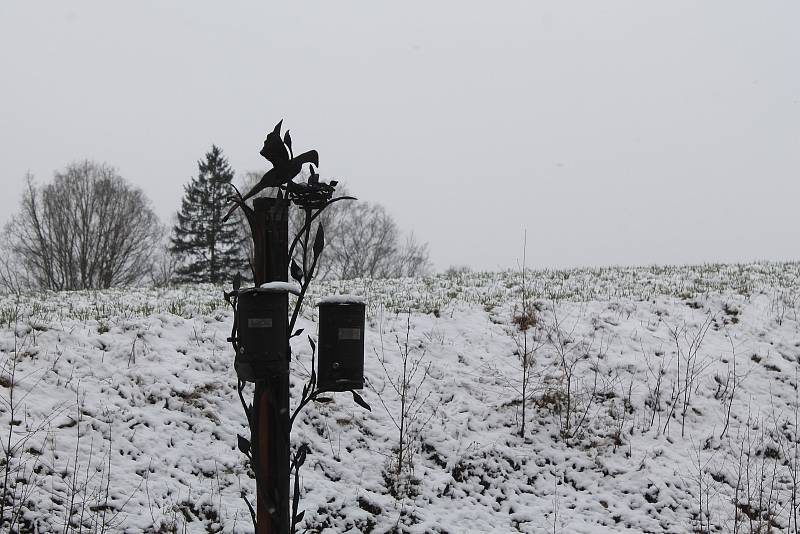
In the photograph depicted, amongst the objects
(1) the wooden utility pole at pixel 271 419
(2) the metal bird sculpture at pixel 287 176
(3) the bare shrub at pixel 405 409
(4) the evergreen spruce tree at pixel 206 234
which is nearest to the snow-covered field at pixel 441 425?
(3) the bare shrub at pixel 405 409

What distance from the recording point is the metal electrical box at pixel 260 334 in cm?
241

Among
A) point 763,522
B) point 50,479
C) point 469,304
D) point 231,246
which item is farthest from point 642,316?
point 231,246

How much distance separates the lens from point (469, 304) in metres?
9.15

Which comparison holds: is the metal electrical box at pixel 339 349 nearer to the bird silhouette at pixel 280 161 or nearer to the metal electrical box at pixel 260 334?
the metal electrical box at pixel 260 334

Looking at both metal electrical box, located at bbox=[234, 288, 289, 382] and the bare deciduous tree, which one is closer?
metal electrical box, located at bbox=[234, 288, 289, 382]

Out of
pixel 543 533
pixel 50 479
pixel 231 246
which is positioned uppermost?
pixel 231 246

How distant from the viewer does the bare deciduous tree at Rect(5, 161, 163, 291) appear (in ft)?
106

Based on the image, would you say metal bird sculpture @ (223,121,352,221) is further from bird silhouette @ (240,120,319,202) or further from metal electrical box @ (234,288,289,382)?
metal electrical box @ (234,288,289,382)

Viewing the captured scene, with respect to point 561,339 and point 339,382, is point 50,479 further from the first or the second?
point 561,339

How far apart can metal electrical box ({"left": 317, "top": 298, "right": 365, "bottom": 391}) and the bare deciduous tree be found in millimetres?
34151

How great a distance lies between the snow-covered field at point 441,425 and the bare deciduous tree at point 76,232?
27438mm

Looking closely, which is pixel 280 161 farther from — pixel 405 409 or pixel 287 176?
pixel 405 409

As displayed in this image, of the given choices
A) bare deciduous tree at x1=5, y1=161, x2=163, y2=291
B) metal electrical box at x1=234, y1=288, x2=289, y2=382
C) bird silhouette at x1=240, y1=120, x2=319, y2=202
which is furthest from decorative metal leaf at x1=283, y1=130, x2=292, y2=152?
bare deciduous tree at x1=5, y1=161, x2=163, y2=291

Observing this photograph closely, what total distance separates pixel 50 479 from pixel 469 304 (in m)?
6.44
